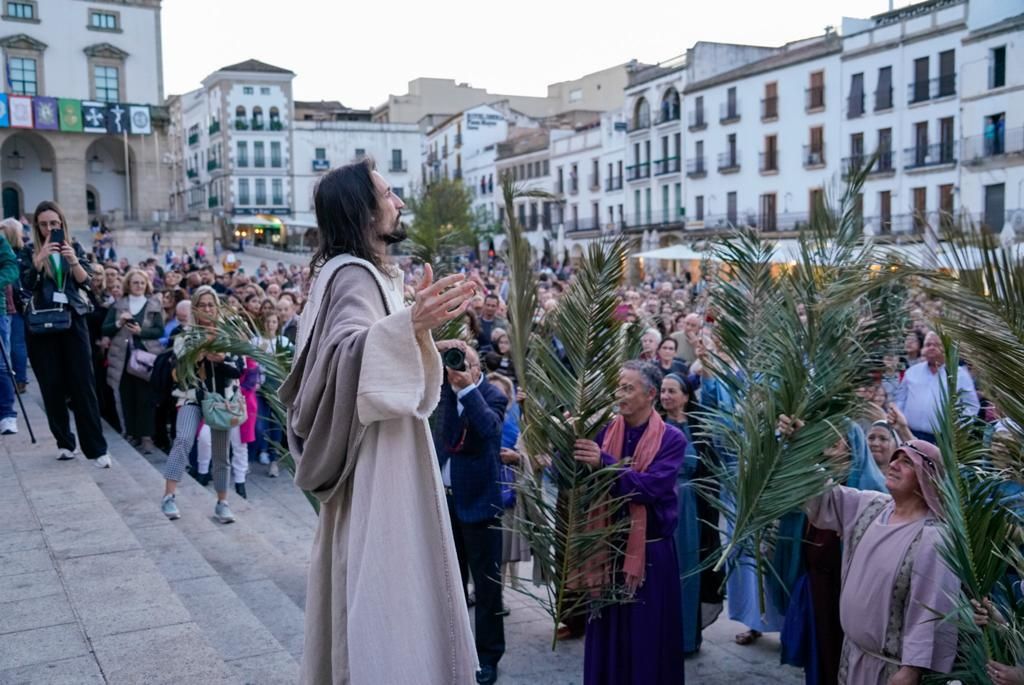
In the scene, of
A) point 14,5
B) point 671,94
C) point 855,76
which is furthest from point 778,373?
point 14,5

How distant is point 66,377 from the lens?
6.54 m

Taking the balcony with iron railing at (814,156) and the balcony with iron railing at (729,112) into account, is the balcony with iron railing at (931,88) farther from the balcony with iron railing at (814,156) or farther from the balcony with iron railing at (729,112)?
the balcony with iron railing at (729,112)

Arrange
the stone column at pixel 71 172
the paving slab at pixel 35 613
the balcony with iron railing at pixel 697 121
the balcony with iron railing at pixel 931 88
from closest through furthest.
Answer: the paving slab at pixel 35 613
the balcony with iron railing at pixel 931 88
the stone column at pixel 71 172
the balcony with iron railing at pixel 697 121

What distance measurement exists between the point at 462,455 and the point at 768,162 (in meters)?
36.8

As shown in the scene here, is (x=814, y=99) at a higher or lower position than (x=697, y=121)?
lower

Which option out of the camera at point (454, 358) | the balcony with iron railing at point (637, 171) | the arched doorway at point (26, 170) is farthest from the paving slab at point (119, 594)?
the arched doorway at point (26, 170)

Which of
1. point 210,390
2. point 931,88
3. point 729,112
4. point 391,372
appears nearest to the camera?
point 391,372

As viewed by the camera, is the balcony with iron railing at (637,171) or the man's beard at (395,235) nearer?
the man's beard at (395,235)

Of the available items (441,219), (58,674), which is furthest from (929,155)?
(58,674)

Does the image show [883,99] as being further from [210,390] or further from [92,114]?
[92,114]

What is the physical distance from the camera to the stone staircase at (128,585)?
11.7 feet

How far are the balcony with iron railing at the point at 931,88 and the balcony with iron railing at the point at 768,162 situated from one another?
21.9 feet

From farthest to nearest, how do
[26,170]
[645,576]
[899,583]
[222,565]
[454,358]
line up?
[26,170] → [222,565] → [645,576] → [899,583] → [454,358]

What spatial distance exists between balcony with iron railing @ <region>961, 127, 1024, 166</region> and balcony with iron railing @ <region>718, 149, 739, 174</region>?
11.0 meters
